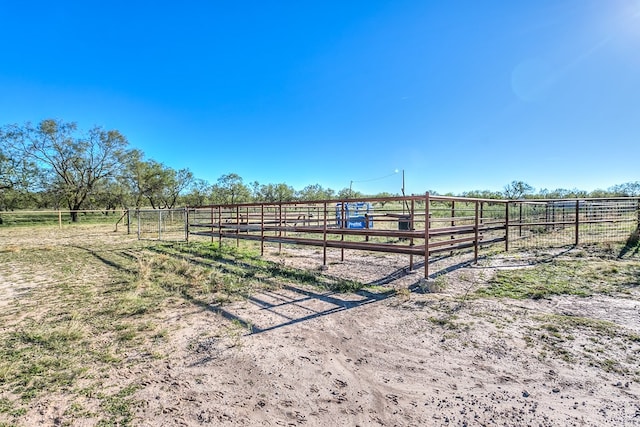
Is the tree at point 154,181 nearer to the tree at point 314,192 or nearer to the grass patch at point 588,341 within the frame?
the tree at point 314,192

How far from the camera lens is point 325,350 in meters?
2.59

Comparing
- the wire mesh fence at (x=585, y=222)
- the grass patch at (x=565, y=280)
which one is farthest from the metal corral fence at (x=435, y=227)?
the grass patch at (x=565, y=280)

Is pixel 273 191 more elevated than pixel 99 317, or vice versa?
pixel 273 191

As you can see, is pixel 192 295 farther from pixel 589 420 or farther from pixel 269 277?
pixel 589 420

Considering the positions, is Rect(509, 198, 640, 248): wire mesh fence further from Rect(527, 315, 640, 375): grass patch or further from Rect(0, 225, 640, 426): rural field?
Rect(527, 315, 640, 375): grass patch

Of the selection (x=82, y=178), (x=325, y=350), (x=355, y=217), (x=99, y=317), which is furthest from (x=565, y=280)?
(x=82, y=178)

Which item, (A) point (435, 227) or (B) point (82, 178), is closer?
(A) point (435, 227)

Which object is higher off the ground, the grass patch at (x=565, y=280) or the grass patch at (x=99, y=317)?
the grass patch at (x=565, y=280)

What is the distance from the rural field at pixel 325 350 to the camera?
180 centimetres

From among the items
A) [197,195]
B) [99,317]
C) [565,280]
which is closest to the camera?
[99,317]

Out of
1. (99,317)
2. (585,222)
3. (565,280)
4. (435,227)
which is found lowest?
(99,317)

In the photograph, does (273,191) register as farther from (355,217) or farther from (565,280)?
(565,280)

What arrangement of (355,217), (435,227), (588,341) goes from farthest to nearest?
(435,227) → (355,217) → (588,341)

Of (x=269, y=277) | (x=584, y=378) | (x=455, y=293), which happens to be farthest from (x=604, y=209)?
(x=269, y=277)
